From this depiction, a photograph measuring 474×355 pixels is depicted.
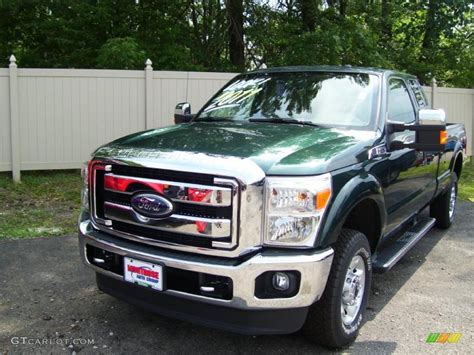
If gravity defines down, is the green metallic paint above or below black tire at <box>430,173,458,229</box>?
above

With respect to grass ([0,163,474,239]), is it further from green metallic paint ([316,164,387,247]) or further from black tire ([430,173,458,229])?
green metallic paint ([316,164,387,247])

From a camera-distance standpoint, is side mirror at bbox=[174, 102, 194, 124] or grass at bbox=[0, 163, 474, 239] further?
grass at bbox=[0, 163, 474, 239]

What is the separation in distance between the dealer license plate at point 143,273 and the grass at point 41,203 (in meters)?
3.30

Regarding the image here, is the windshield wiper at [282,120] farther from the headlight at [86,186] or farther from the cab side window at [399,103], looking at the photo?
the headlight at [86,186]

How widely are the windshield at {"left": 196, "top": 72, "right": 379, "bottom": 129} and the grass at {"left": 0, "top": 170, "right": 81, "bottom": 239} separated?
2.87 metres

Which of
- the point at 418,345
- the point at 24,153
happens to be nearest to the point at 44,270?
the point at 418,345

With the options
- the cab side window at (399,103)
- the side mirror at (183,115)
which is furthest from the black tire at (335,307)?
the side mirror at (183,115)

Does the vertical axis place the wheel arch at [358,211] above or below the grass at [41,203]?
above

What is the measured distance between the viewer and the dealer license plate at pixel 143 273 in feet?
10.2

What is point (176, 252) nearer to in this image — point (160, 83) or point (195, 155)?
point (195, 155)

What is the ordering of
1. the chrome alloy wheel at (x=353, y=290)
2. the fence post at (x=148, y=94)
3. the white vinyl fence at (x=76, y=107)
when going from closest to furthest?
the chrome alloy wheel at (x=353, y=290), the white vinyl fence at (x=76, y=107), the fence post at (x=148, y=94)

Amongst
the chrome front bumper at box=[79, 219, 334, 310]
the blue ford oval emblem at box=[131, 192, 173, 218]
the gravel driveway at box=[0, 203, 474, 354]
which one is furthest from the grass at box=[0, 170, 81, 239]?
the chrome front bumper at box=[79, 219, 334, 310]

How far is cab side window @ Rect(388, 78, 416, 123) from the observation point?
4530 millimetres

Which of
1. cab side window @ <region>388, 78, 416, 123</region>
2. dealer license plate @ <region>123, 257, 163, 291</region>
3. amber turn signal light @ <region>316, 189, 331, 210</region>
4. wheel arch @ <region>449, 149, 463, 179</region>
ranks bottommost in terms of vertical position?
dealer license plate @ <region>123, 257, 163, 291</region>
